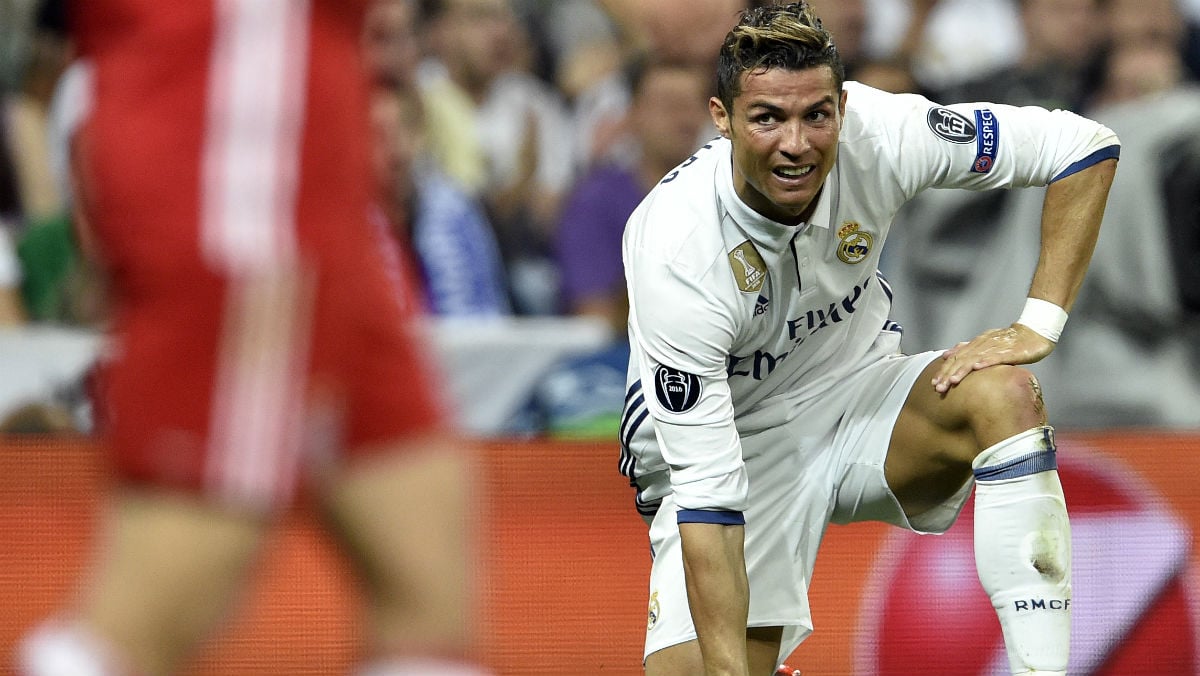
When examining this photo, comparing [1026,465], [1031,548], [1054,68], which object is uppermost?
[1054,68]

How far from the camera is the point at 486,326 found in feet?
17.7

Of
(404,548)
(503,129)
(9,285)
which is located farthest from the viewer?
(503,129)

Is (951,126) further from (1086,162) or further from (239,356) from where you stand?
(239,356)

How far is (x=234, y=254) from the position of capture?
5.93ft

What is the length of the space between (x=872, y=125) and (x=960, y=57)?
2.88 m

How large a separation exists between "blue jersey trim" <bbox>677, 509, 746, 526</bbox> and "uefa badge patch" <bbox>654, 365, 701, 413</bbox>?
0.67 feet

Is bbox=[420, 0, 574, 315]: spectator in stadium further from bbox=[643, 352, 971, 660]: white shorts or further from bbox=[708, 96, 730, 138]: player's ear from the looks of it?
bbox=[708, 96, 730, 138]: player's ear

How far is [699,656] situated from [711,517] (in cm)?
52

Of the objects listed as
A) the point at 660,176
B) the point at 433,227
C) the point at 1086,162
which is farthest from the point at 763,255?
the point at 433,227

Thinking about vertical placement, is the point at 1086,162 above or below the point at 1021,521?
above

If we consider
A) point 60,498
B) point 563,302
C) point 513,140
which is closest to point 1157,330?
point 563,302

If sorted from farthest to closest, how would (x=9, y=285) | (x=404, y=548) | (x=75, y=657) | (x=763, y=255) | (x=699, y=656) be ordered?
(x=9, y=285) → (x=699, y=656) → (x=763, y=255) → (x=404, y=548) → (x=75, y=657)

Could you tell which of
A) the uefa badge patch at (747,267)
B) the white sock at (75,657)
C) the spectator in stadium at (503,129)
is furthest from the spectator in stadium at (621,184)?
the white sock at (75,657)

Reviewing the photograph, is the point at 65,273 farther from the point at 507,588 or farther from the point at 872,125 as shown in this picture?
the point at 872,125
